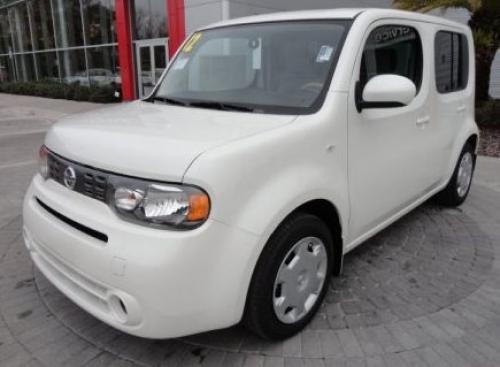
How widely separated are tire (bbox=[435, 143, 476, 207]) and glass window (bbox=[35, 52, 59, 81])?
24.4 metres

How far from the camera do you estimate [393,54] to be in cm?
323

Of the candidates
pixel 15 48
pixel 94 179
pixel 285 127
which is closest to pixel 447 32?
pixel 285 127

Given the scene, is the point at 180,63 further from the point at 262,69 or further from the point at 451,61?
the point at 451,61

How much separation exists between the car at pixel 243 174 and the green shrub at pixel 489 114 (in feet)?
21.9

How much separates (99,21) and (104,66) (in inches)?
78.9

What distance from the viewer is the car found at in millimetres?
1996

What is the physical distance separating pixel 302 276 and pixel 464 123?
112 inches

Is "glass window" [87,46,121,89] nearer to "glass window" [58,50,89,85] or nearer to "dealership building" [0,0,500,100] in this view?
"dealership building" [0,0,500,100]

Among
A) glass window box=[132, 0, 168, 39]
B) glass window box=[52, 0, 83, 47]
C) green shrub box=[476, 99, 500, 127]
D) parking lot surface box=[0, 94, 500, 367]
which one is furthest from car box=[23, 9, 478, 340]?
glass window box=[52, 0, 83, 47]

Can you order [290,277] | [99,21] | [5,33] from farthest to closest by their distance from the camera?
1. [5,33]
2. [99,21]
3. [290,277]

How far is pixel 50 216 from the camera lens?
97.1 inches

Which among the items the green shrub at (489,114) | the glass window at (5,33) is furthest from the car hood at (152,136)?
the glass window at (5,33)

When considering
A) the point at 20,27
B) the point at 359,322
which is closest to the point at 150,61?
the point at 20,27

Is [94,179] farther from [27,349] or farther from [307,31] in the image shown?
[307,31]
